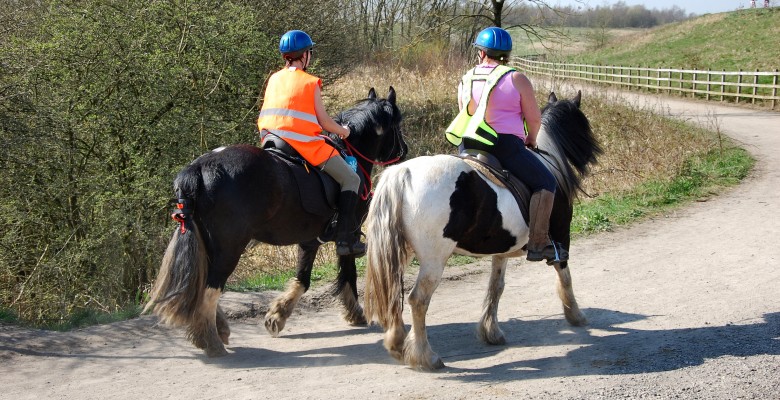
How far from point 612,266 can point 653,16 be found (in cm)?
11518

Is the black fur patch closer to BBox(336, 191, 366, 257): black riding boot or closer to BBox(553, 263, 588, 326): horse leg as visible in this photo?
BBox(553, 263, 588, 326): horse leg

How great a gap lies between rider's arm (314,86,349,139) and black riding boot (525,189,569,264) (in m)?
1.77

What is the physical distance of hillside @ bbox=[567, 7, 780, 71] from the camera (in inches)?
1452

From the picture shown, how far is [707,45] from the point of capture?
43.8 m

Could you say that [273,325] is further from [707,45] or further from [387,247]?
[707,45]

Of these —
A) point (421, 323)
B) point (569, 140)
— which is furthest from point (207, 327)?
point (569, 140)

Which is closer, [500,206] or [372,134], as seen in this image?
[500,206]

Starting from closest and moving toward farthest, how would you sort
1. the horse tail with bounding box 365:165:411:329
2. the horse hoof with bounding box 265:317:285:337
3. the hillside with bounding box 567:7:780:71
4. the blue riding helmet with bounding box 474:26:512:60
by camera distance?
the horse tail with bounding box 365:165:411:329 < the blue riding helmet with bounding box 474:26:512:60 < the horse hoof with bounding box 265:317:285:337 < the hillside with bounding box 567:7:780:71

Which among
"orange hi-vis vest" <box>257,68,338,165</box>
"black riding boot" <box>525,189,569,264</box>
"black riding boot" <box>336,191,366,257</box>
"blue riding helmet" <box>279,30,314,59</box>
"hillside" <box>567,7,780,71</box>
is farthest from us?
"hillside" <box>567,7,780,71</box>

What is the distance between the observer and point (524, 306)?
25.3 feet

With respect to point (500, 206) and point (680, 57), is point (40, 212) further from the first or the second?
point (680, 57)

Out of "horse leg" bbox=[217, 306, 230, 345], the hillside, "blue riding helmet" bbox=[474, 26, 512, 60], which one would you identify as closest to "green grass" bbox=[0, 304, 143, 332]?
"horse leg" bbox=[217, 306, 230, 345]

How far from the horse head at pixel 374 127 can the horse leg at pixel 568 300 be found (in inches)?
78.5

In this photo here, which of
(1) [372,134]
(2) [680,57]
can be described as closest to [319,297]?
(1) [372,134]
